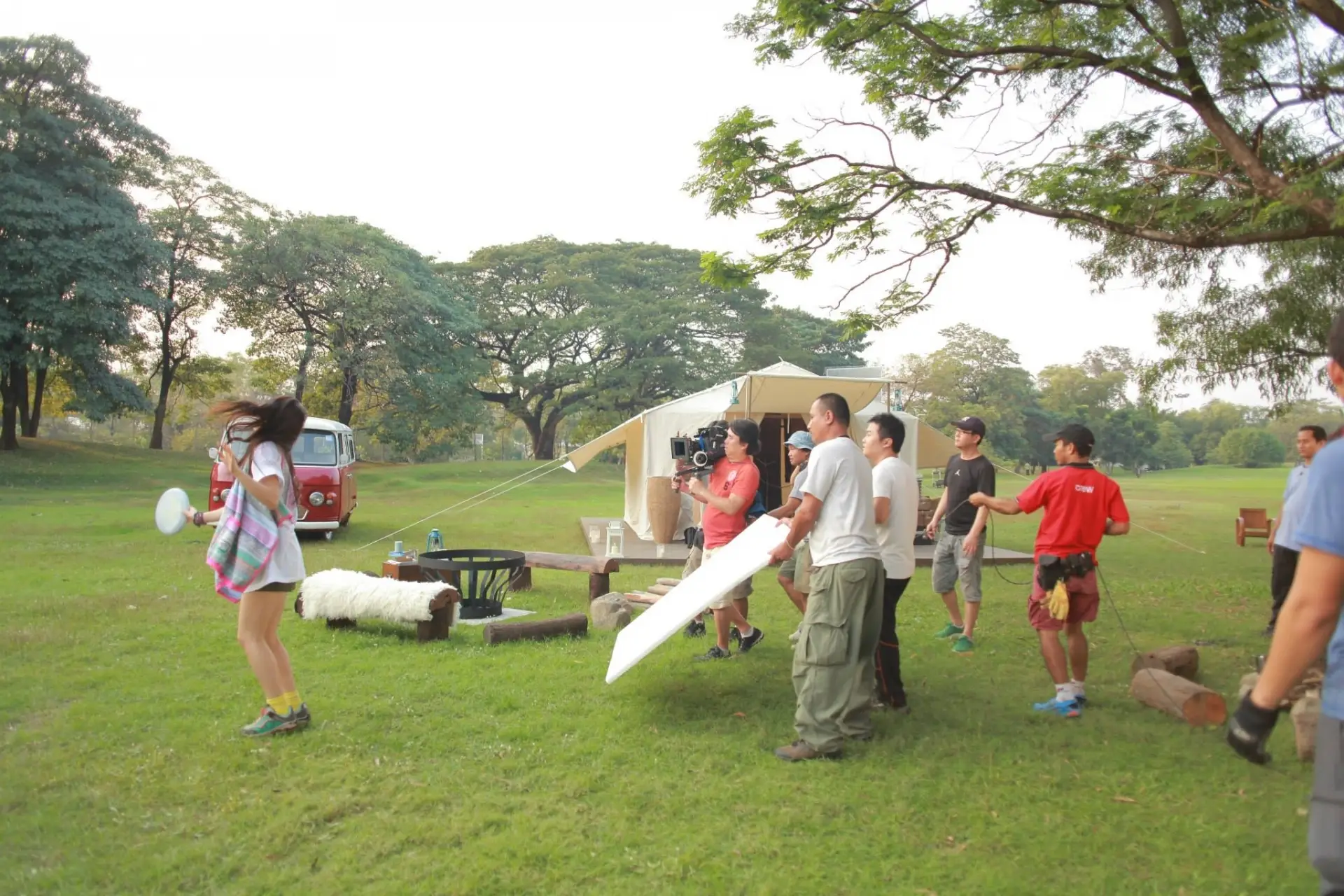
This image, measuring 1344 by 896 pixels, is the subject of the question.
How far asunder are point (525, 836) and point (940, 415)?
43751 millimetres

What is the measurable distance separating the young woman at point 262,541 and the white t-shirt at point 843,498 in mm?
2483

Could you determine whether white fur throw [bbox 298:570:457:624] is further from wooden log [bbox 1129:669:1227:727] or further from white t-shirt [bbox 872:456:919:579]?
wooden log [bbox 1129:669:1227:727]

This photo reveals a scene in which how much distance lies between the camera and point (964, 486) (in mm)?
6523

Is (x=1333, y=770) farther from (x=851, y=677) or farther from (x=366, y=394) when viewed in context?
(x=366, y=394)

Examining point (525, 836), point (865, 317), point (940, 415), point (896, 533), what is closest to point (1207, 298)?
point (865, 317)

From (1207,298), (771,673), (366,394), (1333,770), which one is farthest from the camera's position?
(366,394)

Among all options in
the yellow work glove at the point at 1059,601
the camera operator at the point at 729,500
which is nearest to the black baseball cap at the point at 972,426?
the camera operator at the point at 729,500

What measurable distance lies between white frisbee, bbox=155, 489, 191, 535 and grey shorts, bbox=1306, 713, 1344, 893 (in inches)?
187

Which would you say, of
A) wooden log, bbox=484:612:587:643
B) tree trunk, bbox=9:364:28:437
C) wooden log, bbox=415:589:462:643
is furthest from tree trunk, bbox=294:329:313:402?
wooden log, bbox=484:612:587:643

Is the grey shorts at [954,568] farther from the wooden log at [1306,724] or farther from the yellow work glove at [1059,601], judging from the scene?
the wooden log at [1306,724]

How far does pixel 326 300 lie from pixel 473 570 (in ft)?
80.2

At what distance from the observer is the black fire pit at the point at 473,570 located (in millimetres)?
7438

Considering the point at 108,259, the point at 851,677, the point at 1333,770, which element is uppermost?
the point at 108,259

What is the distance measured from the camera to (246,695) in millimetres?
5160
